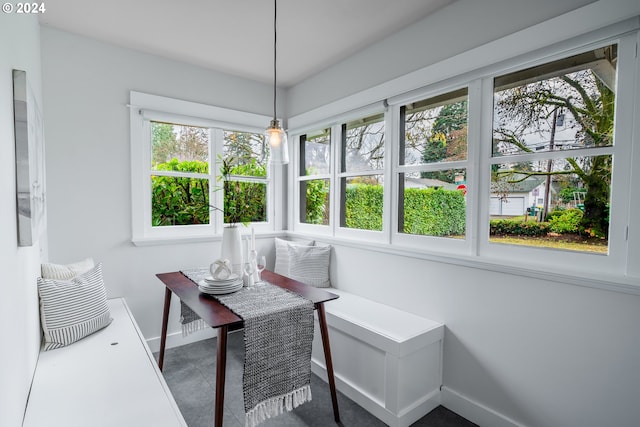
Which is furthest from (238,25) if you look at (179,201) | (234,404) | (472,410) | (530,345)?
(472,410)

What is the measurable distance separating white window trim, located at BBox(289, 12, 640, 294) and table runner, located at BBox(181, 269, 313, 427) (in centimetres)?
104

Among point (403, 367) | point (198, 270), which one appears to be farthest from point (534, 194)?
point (198, 270)

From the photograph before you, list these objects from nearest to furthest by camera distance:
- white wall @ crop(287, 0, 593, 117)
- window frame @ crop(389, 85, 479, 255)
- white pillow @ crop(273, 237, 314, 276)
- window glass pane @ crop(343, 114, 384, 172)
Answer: white wall @ crop(287, 0, 593, 117) < window frame @ crop(389, 85, 479, 255) < window glass pane @ crop(343, 114, 384, 172) < white pillow @ crop(273, 237, 314, 276)

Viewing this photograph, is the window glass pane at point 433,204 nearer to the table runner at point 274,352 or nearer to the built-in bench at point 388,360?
the built-in bench at point 388,360

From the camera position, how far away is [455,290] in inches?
84.8

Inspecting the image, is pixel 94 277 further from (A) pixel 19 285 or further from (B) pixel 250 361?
(B) pixel 250 361

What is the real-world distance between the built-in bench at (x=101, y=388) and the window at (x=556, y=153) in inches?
79.1

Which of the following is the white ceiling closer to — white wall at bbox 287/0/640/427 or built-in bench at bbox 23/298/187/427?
white wall at bbox 287/0/640/427

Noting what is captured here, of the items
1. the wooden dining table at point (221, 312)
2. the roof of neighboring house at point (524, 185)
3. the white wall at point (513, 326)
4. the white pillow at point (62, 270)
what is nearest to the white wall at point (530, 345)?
the white wall at point (513, 326)

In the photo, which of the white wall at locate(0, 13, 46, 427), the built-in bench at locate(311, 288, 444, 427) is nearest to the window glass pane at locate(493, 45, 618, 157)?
the built-in bench at locate(311, 288, 444, 427)

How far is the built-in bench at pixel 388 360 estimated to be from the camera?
1.98m

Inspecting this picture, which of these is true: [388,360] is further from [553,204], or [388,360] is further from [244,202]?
[244,202]

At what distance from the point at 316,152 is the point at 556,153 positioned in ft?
7.13

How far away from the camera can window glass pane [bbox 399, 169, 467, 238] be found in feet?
7.25
